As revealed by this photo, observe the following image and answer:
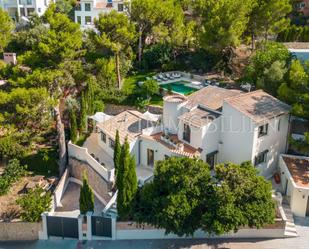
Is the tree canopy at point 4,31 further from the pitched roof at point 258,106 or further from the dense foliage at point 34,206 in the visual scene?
the pitched roof at point 258,106

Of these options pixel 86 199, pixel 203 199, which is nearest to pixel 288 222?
pixel 203 199

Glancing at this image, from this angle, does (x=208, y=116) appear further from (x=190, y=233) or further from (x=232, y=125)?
(x=190, y=233)

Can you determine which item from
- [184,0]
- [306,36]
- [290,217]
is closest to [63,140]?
[290,217]

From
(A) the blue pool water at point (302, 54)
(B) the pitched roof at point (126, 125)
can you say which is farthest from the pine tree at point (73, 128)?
(A) the blue pool water at point (302, 54)

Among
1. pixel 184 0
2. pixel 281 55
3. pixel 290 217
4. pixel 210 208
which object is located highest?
pixel 184 0

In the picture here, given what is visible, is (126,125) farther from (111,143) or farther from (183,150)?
(183,150)

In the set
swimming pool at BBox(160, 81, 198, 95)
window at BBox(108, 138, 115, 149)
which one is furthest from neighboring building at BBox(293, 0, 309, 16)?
window at BBox(108, 138, 115, 149)

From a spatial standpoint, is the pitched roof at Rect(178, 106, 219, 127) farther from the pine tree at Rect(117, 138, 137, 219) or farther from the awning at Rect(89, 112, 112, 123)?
the awning at Rect(89, 112, 112, 123)

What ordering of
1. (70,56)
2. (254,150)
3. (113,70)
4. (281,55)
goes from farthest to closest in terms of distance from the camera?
(113,70), (281,55), (70,56), (254,150)
